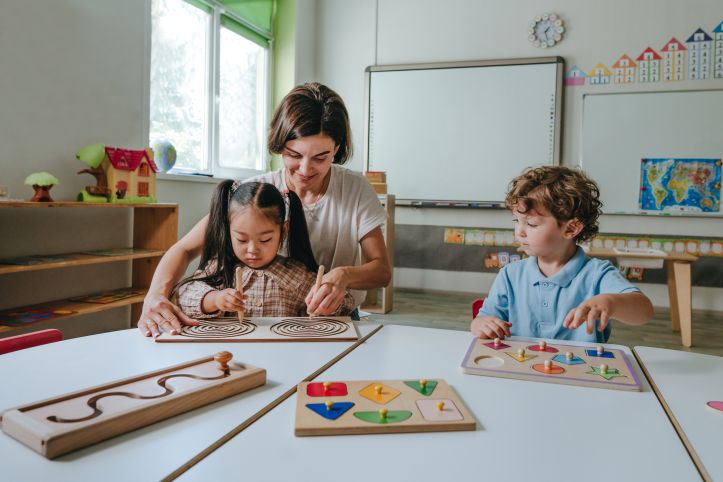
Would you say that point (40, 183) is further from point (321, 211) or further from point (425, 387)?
point (425, 387)

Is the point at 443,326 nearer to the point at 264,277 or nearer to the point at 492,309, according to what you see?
the point at 492,309

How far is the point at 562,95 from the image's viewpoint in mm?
4191

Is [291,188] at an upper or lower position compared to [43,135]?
lower

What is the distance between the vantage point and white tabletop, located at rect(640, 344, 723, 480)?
641 mm

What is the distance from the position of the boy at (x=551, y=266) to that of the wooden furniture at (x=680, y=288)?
88.1 inches

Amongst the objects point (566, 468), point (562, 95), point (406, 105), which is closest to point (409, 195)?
point (406, 105)

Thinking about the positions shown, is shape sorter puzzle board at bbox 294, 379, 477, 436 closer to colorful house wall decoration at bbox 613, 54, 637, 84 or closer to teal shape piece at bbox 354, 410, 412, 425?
teal shape piece at bbox 354, 410, 412, 425

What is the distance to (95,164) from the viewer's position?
257 cm

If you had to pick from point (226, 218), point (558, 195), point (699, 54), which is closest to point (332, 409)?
point (226, 218)

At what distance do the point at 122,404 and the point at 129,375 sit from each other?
0.18 metres

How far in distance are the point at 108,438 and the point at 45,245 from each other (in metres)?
2.22

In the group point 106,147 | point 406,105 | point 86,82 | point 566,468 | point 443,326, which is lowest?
point 443,326

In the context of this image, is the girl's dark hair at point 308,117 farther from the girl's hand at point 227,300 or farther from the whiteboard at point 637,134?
the whiteboard at point 637,134

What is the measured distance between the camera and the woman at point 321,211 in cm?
121
